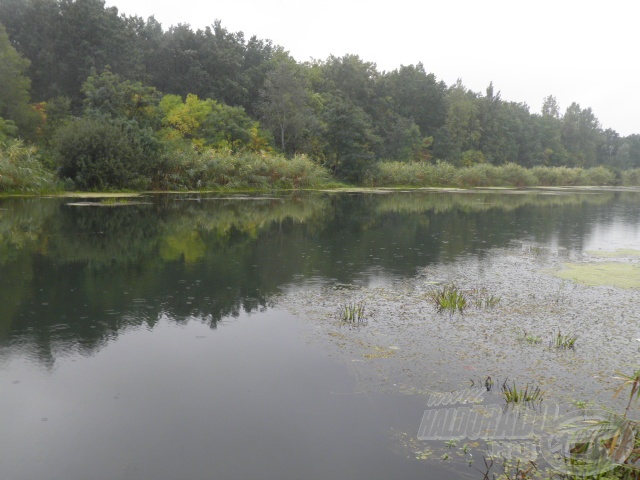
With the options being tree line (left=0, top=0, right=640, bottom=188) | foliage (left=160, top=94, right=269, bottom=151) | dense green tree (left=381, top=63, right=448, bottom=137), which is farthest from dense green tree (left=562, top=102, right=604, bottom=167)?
foliage (left=160, top=94, right=269, bottom=151)

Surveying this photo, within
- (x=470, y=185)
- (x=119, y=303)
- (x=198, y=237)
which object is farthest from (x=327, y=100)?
(x=119, y=303)

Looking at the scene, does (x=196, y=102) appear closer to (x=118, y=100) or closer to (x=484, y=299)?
(x=118, y=100)

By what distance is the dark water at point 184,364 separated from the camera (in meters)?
4.49

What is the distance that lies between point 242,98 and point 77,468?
6518 centimetres

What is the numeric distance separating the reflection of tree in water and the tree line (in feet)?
41.3

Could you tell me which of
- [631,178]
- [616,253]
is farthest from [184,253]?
[631,178]

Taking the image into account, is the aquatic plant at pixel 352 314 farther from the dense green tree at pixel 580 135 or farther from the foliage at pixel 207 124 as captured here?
the dense green tree at pixel 580 135

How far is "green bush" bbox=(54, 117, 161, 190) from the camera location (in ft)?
108

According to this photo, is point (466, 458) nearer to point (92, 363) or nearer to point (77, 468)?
point (77, 468)

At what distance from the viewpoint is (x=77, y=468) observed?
4273 mm

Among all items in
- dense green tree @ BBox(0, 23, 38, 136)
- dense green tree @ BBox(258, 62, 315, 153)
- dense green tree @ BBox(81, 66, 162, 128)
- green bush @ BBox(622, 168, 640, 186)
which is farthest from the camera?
green bush @ BBox(622, 168, 640, 186)

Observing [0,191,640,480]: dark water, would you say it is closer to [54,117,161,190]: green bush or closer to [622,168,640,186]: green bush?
[54,117,161,190]: green bush

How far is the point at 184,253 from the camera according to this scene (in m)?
14.0

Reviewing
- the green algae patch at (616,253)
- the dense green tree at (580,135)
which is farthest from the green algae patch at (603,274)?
the dense green tree at (580,135)
